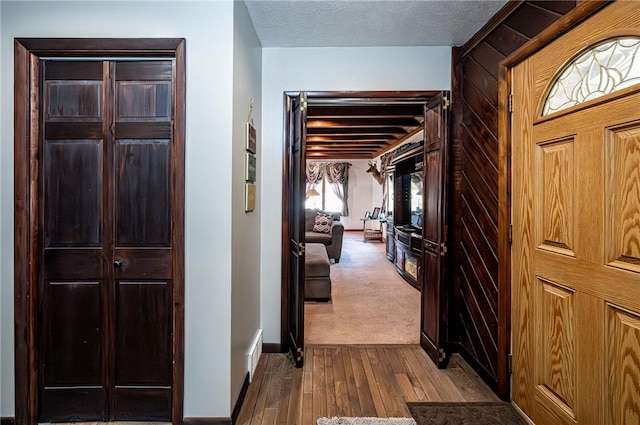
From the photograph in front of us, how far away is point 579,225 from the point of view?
5.39ft

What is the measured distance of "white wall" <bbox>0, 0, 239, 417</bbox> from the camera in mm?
1896

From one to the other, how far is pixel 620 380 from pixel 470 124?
6.36 feet

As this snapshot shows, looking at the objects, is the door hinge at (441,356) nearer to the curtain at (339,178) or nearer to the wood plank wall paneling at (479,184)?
the wood plank wall paneling at (479,184)

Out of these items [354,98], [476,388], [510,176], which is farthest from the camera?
[354,98]

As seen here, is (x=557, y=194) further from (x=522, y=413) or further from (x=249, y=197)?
(x=249, y=197)

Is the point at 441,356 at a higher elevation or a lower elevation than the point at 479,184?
lower

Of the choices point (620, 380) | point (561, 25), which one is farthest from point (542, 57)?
point (620, 380)

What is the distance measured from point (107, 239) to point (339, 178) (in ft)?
33.5

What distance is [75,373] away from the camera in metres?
1.97

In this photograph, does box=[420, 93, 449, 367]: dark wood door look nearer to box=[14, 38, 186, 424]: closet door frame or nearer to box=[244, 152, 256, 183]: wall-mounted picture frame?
box=[244, 152, 256, 183]: wall-mounted picture frame

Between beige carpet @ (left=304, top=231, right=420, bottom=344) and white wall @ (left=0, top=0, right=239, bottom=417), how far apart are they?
1406mm

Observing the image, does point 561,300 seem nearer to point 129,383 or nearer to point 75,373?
point 129,383

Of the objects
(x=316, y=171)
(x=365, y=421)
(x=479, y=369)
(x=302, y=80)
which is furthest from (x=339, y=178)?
(x=365, y=421)

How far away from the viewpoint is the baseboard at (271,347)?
115 inches
